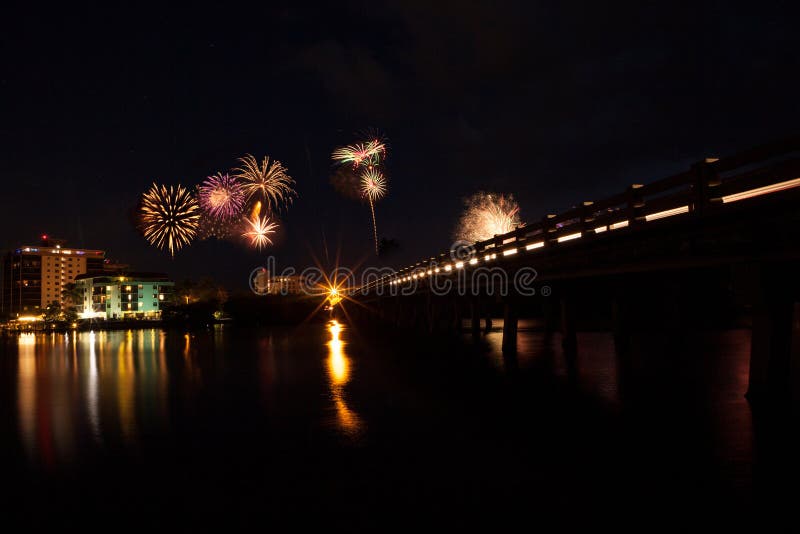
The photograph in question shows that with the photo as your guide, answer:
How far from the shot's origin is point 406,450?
10156mm

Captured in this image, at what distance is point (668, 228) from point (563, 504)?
7107 mm

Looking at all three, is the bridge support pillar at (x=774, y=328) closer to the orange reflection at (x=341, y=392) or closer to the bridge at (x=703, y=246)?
the bridge at (x=703, y=246)

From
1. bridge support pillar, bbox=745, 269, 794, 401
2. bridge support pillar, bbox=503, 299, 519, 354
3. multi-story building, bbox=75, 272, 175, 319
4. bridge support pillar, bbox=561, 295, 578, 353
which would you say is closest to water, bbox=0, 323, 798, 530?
bridge support pillar, bbox=745, 269, 794, 401

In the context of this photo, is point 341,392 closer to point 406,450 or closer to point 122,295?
point 406,450

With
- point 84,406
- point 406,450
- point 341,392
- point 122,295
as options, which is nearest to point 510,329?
point 341,392

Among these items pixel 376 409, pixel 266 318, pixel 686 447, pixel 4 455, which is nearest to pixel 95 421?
pixel 4 455

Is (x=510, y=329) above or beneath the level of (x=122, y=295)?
beneath

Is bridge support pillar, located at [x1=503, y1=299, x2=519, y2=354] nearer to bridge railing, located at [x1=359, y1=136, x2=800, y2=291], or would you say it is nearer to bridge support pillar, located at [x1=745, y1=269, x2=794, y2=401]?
bridge railing, located at [x1=359, y1=136, x2=800, y2=291]

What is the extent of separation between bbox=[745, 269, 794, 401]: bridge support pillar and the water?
27.0 inches

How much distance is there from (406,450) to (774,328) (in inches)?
253

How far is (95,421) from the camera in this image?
13961 mm

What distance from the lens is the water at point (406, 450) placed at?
7.23m

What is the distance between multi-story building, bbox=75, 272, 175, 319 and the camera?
17625cm

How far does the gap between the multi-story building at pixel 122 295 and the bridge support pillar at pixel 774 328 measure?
176576 mm
